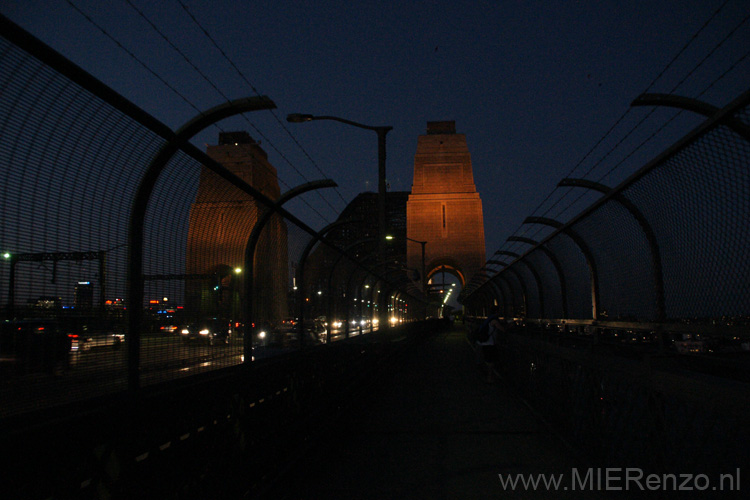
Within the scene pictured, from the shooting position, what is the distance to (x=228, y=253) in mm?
5352

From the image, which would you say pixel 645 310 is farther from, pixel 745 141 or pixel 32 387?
pixel 32 387

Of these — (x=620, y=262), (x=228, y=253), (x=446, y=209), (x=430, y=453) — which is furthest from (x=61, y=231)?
(x=446, y=209)

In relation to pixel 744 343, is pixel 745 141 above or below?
above

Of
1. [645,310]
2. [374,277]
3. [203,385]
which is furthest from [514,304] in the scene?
[203,385]

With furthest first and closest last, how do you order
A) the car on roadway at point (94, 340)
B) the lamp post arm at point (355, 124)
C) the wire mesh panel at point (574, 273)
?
the lamp post arm at point (355, 124)
the wire mesh panel at point (574, 273)
the car on roadway at point (94, 340)

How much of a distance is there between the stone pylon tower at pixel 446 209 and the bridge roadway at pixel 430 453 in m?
55.8

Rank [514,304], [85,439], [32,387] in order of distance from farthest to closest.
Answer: [514,304] → [32,387] → [85,439]

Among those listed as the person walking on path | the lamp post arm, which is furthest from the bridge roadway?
the lamp post arm

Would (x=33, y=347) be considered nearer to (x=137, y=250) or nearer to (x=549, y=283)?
(x=137, y=250)

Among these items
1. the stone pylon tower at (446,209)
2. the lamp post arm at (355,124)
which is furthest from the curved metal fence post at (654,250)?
the stone pylon tower at (446,209)

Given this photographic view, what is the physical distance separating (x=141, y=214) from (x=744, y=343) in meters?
6.24

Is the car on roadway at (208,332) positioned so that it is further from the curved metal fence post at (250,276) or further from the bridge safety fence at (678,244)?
the bridge safety fence at (678,244)

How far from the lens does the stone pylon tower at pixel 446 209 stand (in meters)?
64.4

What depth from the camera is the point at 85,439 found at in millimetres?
2414
